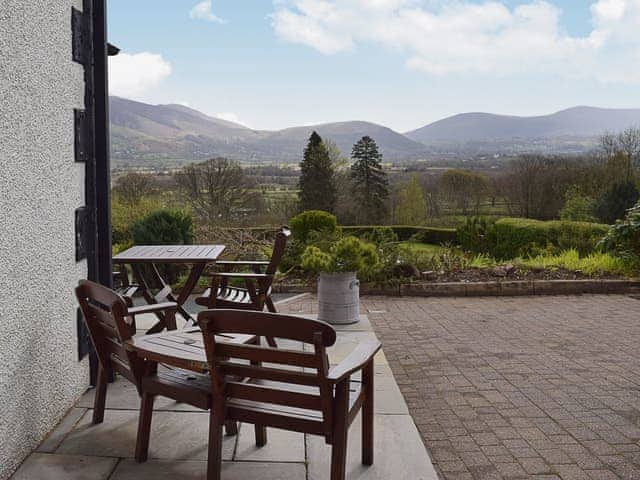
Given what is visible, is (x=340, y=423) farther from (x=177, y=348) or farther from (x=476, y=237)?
(x=476, y=237)

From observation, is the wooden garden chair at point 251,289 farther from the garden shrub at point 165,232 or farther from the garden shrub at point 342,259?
the garden shrub at point 165,232

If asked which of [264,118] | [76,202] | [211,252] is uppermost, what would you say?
[264,118]

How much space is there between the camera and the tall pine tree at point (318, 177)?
23.5 meters

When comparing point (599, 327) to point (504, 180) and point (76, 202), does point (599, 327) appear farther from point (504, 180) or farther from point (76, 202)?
point (504, 180)

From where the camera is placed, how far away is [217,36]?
2823 centimetres

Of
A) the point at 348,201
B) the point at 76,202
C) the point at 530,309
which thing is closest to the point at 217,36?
the point at 348,201

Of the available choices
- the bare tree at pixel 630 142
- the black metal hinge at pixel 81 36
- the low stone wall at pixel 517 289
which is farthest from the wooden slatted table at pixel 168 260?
the bare tree at pixel 630 142

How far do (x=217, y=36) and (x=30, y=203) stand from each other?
27.0 m

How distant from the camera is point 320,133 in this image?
1141 inches

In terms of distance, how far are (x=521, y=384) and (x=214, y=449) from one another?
2.59m

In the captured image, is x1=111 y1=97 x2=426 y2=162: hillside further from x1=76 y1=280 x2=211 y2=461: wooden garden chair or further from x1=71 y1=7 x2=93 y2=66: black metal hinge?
x1=76 y1=280 x2=211 y2=461: wooden garden chair

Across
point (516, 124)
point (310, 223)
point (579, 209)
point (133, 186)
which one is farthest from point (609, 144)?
point (516, 124)

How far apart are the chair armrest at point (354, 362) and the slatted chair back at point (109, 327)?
91 cm

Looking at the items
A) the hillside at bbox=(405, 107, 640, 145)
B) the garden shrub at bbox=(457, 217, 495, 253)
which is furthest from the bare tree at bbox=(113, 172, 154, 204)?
the hillside at bbox=(405, 107, 640, 145)
